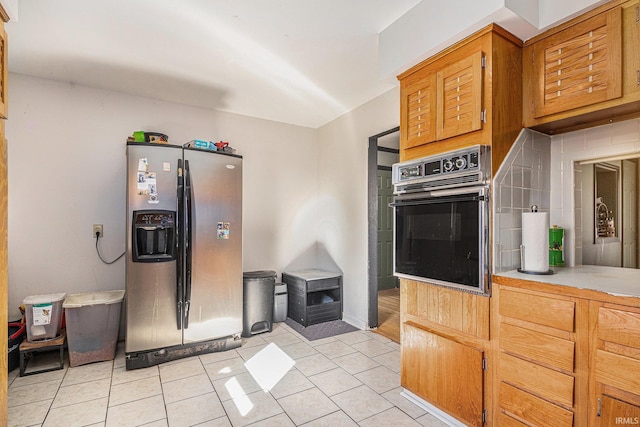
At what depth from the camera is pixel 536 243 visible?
66.9 inches

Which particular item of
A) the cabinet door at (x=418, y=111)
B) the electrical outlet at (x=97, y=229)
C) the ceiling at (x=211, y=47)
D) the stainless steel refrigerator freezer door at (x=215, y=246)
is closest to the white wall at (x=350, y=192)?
the ceiling at (x=211, y=47)

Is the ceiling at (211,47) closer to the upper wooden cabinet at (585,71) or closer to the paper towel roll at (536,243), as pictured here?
the upper wooden cabinet at (585,71)

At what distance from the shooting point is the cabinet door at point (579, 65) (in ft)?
4.99

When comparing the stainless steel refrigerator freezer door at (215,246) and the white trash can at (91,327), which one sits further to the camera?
the stainless steel refrigerator freezer door at (215,246)

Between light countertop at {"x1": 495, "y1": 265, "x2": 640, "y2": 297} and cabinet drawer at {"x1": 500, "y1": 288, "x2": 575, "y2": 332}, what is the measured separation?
0.09 meters

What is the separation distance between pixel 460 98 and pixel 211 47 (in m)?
1.91

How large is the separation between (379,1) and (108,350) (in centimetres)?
353

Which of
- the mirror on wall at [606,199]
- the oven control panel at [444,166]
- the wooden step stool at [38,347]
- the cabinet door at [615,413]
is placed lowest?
the wooden step stool at [38,347]

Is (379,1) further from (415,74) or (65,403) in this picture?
(65,403)

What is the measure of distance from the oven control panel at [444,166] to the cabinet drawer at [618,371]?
3.14 ft

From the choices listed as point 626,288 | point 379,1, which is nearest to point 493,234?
point 626,288

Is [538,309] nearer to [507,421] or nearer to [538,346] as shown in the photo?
[538,346]

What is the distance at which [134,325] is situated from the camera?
2.61 m

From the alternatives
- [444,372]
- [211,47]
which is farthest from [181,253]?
[444,372]
